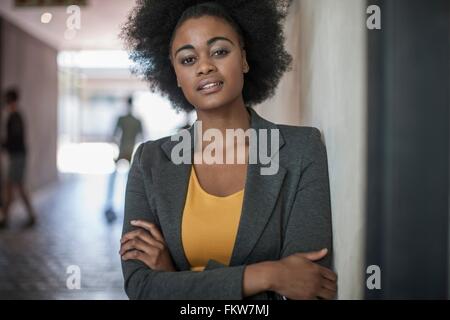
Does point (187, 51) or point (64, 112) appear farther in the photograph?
point (64, 112)

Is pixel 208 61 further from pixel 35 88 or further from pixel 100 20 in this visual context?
pixel 35 88

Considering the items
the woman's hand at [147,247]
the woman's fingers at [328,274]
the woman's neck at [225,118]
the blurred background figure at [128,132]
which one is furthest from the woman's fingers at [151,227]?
the blurred background figure at [128,132]

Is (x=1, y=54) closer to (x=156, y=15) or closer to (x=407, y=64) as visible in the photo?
(x=156, y=15)

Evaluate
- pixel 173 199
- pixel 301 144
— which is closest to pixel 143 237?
pixel 173 199

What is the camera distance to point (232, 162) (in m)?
1.58

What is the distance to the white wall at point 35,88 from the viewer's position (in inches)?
299

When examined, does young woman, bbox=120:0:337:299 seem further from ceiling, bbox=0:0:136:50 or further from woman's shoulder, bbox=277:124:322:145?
ceiling, bbox=0:0:136:50

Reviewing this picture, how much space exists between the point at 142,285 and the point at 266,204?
1.38 ft

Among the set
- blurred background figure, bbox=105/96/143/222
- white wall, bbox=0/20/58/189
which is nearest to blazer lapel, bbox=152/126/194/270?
blurred background figure, bbox=105/96/143/222

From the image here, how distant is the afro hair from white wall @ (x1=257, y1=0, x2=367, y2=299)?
0.10 m

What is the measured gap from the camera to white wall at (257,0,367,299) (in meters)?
1.41

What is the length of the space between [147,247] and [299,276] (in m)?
0.45

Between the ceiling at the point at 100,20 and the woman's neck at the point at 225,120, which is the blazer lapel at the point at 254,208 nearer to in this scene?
the woman's neck at the point at 225,120
